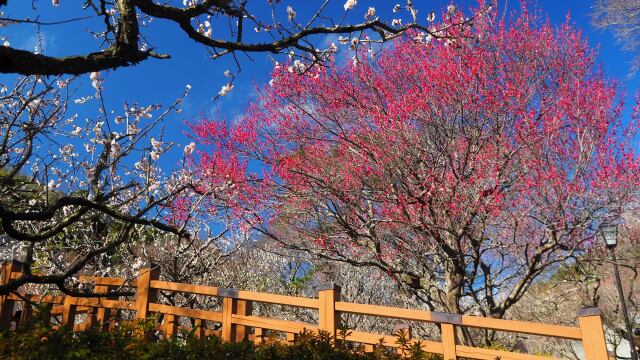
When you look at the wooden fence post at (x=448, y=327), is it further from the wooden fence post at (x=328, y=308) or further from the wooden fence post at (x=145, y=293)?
the wooden fence post at (x=145, y=293)

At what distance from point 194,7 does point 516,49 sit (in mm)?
6850

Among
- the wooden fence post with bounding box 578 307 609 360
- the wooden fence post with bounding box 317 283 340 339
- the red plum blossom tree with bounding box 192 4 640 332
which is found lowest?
the wooden fence post with bounding box 578 307 609 360

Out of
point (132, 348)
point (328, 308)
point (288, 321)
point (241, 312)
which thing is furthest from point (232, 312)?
Result: point (132, 348)

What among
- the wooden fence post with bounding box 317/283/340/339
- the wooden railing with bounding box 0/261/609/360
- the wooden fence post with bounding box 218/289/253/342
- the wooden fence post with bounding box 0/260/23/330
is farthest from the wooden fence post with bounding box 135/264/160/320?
the wooden fence post with bounding box 317/283/340/339

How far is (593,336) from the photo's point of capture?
393cm

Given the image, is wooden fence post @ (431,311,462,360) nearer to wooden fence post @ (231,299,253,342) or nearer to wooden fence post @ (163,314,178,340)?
wooden fence post @ (231,299,253,342)

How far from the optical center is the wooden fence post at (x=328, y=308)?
187 inches

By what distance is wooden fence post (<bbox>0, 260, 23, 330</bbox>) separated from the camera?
589 centimetres

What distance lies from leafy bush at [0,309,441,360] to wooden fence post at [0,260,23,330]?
4223 millimetres

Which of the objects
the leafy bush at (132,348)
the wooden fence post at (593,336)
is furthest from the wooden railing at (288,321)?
the leafy bush at (132,348)

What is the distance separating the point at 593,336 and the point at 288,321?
2995mm

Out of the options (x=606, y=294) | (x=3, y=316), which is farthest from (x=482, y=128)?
(x=606, y=294)

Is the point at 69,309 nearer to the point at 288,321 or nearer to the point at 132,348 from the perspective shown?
the point at 288,321

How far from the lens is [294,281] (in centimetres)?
1325
